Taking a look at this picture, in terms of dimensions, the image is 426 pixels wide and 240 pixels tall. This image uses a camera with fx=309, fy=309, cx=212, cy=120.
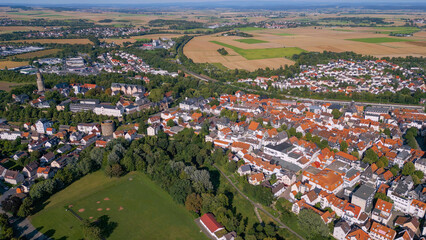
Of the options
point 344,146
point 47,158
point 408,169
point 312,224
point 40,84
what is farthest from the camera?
point 40,84

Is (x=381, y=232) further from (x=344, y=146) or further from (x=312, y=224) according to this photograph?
(x=344, y=146)

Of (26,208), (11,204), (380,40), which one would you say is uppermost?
(380,40)

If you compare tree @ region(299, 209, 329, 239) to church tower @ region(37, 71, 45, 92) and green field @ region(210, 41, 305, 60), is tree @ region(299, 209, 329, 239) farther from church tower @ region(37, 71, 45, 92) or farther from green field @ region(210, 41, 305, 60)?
green field @ region(210, 41, 305, 60)

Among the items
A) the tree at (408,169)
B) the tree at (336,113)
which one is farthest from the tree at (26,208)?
the tree at (336,113)

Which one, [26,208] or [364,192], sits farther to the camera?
[364,192]

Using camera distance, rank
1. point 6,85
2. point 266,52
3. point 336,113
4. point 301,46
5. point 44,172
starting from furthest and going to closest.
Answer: point 301,46 < point 266,52 < point 6,85 < point 336,113 < point 44,172

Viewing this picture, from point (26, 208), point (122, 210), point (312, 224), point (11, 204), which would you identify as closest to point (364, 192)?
point (312, 224)

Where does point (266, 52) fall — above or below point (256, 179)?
above

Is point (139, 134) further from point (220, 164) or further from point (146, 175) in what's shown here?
point (220, 164)

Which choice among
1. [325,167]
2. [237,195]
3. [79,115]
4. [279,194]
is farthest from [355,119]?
[79,115]
